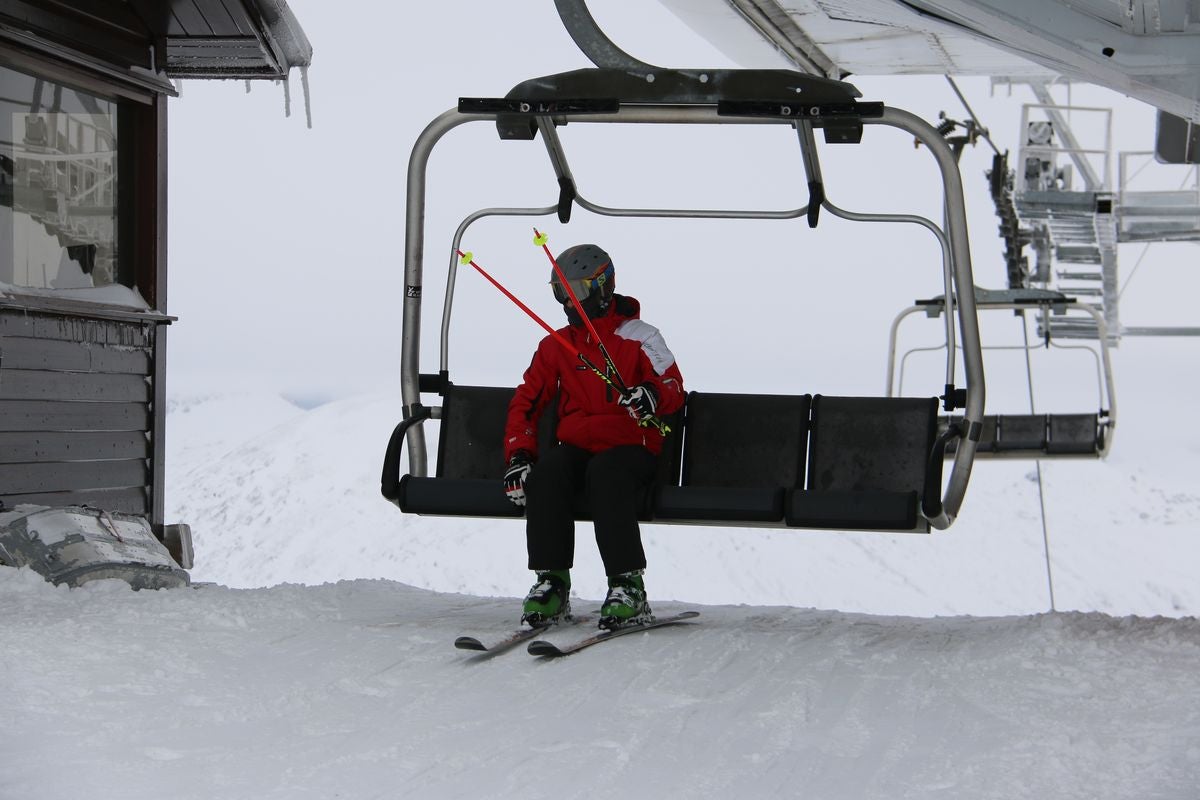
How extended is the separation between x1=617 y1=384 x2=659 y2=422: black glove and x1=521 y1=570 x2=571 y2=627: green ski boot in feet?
1.92

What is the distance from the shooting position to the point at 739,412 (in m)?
5.28

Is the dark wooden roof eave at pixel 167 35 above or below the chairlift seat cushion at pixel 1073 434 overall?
above

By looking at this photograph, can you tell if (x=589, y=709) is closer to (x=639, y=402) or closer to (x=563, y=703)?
(x=563, y=703)

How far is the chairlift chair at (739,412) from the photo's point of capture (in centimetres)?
482

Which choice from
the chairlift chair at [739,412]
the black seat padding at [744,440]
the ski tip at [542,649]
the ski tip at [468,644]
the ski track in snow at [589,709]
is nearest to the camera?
the ski track in snow at [589,709]

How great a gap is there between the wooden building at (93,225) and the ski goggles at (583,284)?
295cm

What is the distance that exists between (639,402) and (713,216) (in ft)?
3.39

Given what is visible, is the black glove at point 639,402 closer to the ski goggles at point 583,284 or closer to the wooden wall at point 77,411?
the ski goggles at point 583,284

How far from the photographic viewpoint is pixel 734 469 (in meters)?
5.26

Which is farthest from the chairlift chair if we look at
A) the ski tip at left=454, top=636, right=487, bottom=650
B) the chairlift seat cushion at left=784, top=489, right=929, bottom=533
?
the ski tip at left=454, top=636, right=487, bottom=650

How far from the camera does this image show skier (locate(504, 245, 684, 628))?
470 centimetres

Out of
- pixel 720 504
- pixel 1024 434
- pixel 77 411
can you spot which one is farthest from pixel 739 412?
pixel 1024 434

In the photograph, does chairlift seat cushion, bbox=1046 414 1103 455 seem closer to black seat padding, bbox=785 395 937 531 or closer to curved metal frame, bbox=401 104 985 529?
curved metal frame, bbox=401 104 985 529

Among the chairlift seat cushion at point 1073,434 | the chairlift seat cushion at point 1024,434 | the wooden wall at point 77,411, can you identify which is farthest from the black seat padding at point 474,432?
the chairlift seat cushion at point 1073,434
